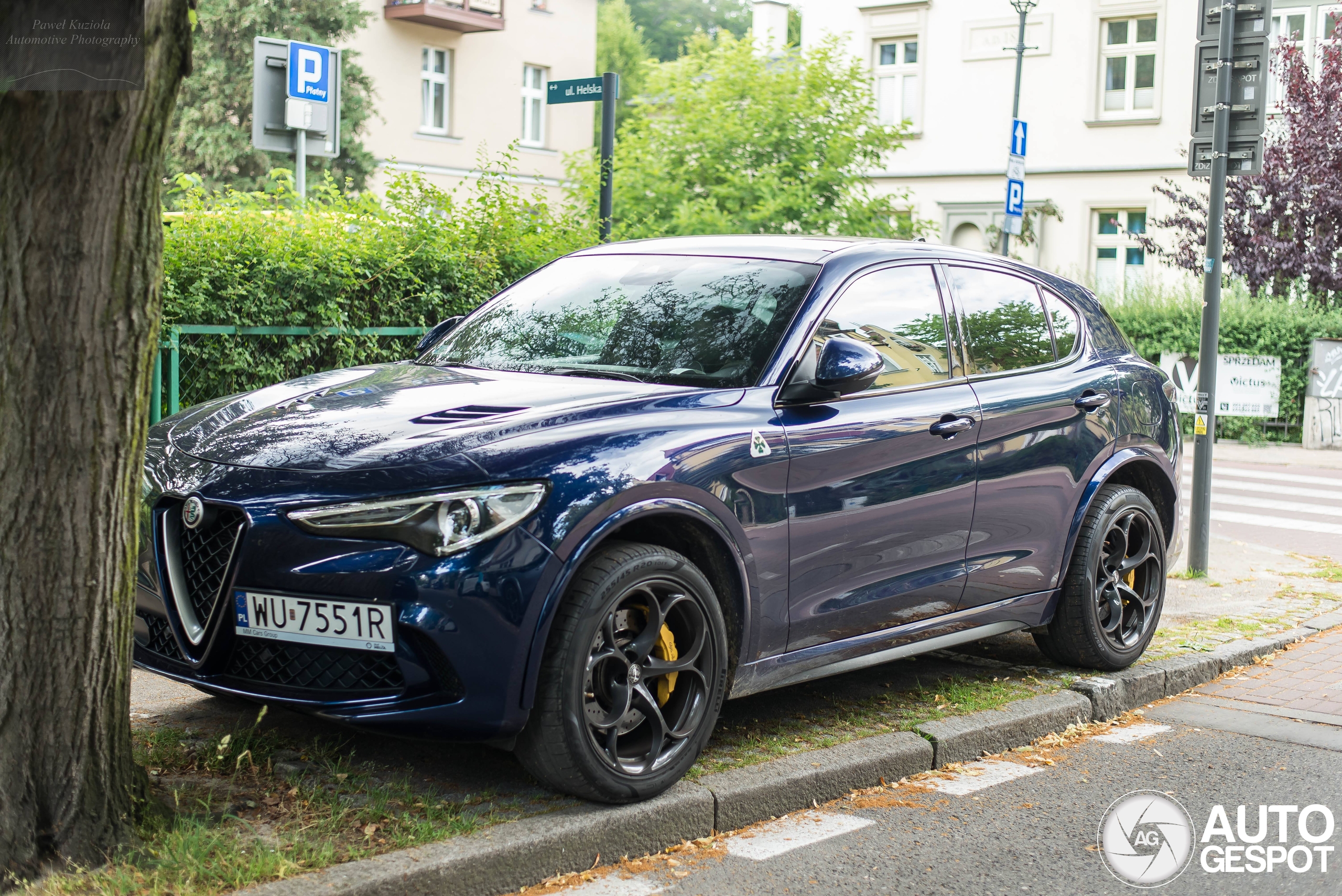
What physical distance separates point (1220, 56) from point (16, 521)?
804 cm

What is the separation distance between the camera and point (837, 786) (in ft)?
15.8

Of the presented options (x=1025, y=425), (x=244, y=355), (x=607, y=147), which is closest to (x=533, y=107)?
(x=607, y=147)

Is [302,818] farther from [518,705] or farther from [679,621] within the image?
[679,621]

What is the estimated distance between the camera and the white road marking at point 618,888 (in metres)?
3.89

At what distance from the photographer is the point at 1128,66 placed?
1204 inches

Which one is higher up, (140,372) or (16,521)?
(140,372)

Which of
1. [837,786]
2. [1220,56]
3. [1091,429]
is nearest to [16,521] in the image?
[837,786]

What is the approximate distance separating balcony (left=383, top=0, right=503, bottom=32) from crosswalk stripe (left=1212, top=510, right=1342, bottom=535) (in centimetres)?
2581

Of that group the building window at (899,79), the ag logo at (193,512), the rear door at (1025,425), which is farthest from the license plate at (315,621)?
the building window at (899,79)

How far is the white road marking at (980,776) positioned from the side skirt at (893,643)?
45 cm

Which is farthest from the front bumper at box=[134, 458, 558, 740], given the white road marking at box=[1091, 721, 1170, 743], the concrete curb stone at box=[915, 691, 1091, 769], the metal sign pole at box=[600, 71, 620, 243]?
the metal sign pole at box=[600, 71, 620, 243]

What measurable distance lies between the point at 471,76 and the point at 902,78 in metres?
10.9

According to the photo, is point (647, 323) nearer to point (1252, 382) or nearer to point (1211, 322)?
point (1211, 322)

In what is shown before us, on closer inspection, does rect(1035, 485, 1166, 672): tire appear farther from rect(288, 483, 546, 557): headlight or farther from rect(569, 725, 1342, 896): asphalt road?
rect(288, 483, 546, 557): headlight
